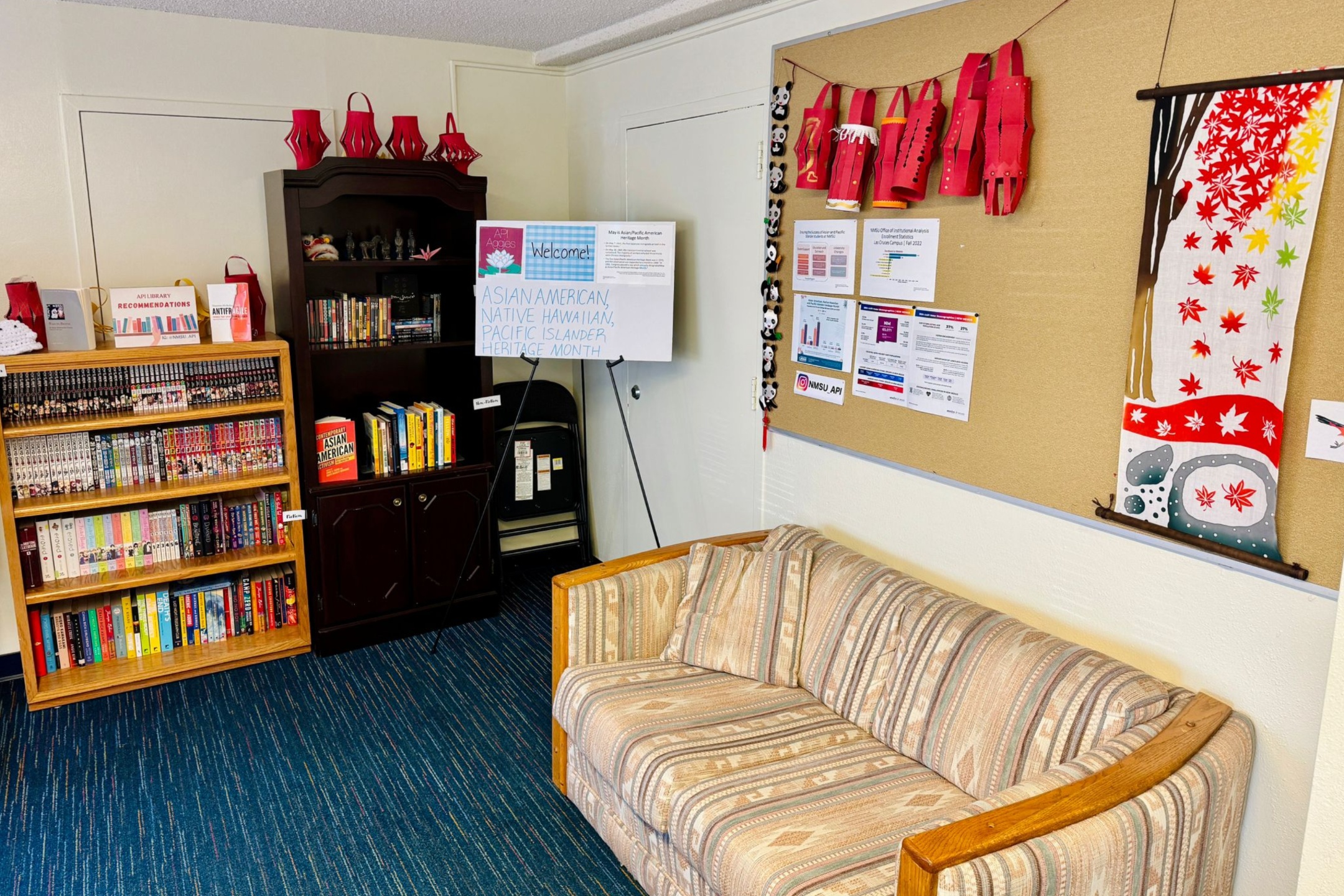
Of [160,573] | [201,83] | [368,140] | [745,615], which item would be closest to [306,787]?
[160,573]

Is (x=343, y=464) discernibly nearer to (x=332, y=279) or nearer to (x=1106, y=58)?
(x=332, y=279)

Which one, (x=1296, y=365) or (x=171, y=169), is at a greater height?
(x=171, y=169)

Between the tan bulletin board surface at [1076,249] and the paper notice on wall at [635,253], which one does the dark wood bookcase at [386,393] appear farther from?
the tan bulletin board surface at [1076,249]

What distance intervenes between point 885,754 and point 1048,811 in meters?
0.73

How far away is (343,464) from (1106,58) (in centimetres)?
302

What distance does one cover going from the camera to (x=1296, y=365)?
1877 mm

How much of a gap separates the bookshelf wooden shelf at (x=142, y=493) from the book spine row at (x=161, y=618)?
14.5 inches

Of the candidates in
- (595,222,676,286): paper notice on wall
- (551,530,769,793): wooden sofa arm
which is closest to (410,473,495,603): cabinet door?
(595,222,676,286): paper notice on wall

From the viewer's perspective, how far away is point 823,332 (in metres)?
3.08

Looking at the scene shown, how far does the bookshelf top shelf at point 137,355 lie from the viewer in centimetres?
317

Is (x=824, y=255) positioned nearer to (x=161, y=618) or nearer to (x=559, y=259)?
(x=559, y=259)

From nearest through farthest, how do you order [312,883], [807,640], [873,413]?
[312,883]
[807,640]
[873,413]

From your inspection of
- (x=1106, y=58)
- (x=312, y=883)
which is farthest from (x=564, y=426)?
(x=1106, y=58)

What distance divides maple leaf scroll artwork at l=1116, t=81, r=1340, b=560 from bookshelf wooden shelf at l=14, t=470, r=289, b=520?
121 inches
